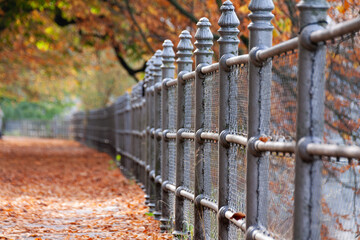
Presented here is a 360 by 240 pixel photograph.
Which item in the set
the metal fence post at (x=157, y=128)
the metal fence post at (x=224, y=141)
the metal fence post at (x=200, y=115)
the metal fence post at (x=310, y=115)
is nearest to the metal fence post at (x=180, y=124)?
the metal fence post at (x=200, y=115)

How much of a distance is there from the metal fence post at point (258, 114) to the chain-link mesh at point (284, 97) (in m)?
0.11

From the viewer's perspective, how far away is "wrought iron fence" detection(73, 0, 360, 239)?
314cm

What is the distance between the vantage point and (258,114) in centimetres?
415

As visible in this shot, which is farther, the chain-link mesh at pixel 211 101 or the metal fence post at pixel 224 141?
the chain-link mesh at pixel 211 101

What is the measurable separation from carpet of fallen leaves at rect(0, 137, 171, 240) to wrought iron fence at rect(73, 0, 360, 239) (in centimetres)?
146

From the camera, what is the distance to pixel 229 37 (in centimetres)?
529

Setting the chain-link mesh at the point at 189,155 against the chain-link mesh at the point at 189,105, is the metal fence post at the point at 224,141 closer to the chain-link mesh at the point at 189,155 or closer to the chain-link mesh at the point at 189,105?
the chain-link mesh at the point at 189,155

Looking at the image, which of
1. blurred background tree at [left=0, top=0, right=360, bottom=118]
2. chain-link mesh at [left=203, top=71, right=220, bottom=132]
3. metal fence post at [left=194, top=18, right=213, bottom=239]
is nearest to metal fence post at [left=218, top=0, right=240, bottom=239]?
chain-link mesh at [left=203, top=71, right=220, bottom=132]

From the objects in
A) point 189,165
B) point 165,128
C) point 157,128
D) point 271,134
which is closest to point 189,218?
point 189,165

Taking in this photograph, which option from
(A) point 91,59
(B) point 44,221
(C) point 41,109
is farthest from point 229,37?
(C) point 41,109

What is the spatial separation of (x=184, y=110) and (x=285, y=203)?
3482mm

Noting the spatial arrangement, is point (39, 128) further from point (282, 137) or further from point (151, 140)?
point (282, 137)

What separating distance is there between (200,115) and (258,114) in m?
2.03

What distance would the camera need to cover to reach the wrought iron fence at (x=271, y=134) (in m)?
3.14
